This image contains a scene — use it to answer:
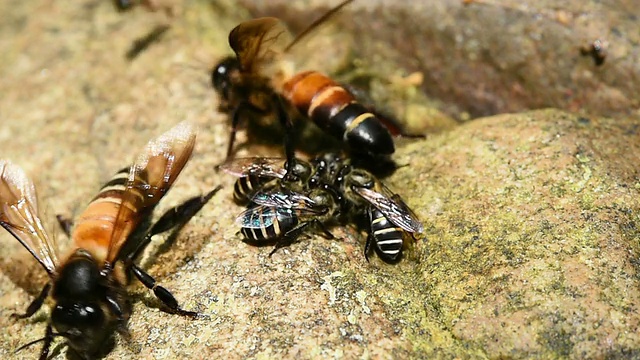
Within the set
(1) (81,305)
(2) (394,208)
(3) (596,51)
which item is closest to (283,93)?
(2) (394,208)

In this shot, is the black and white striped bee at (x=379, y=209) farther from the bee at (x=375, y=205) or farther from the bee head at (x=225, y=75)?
the bee head at (x=225, y=75)

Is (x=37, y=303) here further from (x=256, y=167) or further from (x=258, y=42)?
(x=258, y=42)

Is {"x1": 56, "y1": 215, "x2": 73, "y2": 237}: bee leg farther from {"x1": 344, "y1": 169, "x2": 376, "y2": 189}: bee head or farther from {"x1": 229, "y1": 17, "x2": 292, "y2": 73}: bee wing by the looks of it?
{"x1": 344, "y1": 169, "x2": 376, "y2": 189}: bee head

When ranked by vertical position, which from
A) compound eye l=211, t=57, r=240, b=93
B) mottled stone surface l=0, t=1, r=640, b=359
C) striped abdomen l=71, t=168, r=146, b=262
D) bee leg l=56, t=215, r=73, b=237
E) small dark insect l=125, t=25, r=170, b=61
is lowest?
mottled stone surface l=0, t=1, r=640, b=359

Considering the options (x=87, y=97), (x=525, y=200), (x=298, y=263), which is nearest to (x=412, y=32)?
(x=525, y=200)

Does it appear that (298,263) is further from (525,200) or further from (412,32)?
(412,32)

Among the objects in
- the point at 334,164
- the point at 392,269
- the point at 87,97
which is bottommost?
the point at 392,269

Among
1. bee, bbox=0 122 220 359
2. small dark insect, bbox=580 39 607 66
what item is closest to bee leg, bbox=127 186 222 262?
bee, bbox=0 122 220 359
